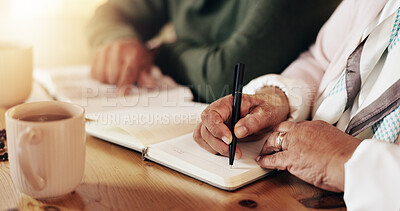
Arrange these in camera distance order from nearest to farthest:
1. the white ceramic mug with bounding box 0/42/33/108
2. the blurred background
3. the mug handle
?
the mug handle, the white ceramic mug with bounding box 0/42/33/108, the blurred background

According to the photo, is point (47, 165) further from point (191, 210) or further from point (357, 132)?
point (357, 132)

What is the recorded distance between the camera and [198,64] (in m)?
1.08

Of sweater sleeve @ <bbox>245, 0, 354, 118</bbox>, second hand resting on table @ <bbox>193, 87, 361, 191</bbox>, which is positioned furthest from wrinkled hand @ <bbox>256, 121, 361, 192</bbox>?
sweater sleeve @ <bbox>245, 0, 354, 118</bbox>

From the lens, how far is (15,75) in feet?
3.10

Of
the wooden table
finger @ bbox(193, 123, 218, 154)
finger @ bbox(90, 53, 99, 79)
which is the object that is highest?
finger @ bbox(90, 53, 99, 79)

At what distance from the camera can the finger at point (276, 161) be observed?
601 millimetres

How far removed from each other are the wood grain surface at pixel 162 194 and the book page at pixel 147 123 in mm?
77

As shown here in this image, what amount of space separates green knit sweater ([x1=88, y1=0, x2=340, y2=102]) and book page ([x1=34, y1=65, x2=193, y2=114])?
7 cm

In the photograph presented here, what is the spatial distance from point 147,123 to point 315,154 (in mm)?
343

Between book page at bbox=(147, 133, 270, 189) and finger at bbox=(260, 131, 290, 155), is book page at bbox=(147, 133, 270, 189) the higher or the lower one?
the lower one

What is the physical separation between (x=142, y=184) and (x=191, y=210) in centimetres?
11

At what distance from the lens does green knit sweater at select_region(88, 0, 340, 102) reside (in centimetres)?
96

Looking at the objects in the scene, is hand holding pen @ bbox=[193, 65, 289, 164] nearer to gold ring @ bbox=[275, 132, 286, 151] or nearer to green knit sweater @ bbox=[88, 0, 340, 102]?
gold ring @ bbox=[275, 132, 286, 151]

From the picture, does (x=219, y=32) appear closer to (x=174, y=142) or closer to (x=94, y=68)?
(x=94, y=68)
